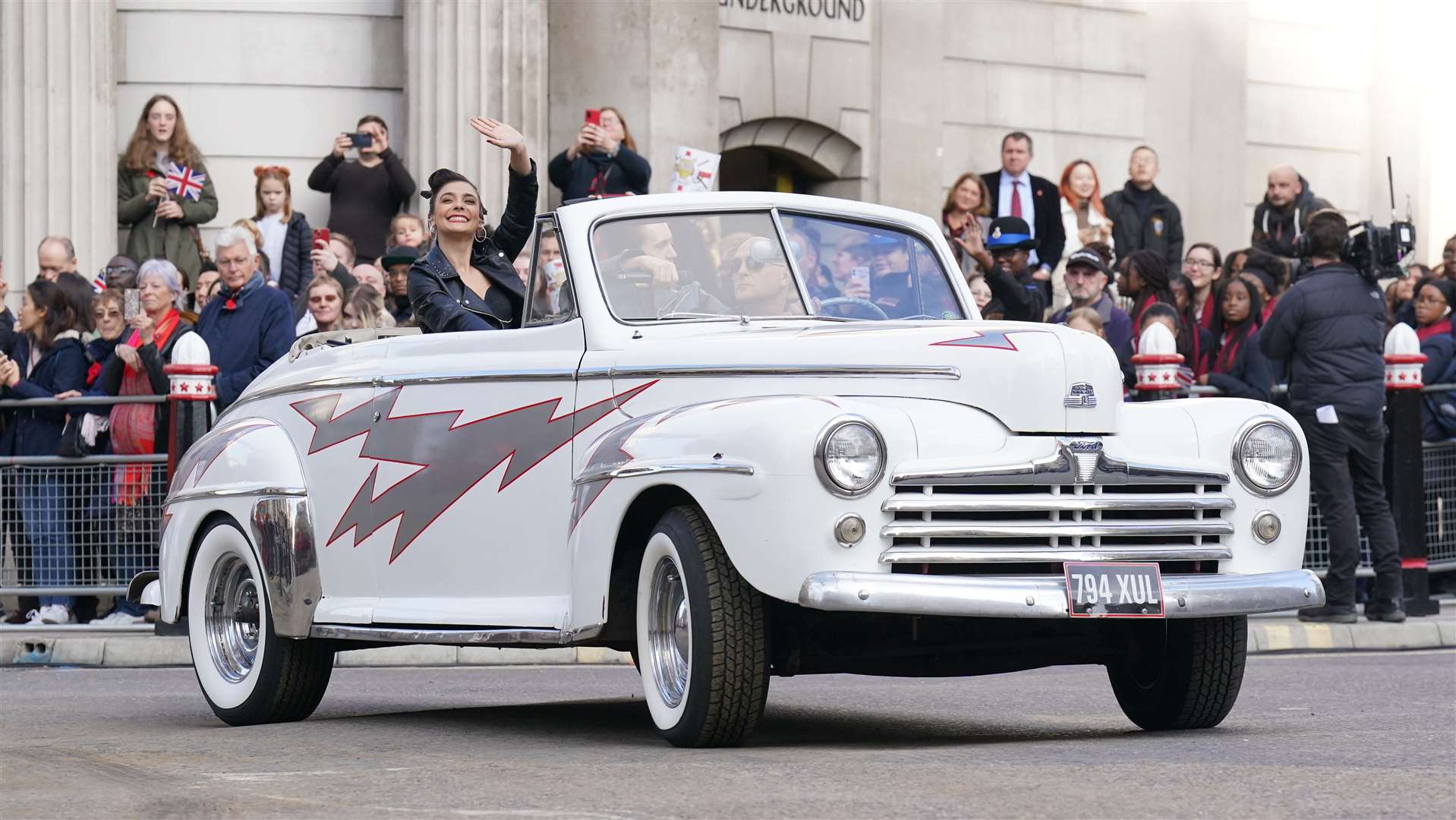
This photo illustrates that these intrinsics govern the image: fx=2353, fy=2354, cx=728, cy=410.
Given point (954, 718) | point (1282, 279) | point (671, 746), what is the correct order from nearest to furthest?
point (671, 746), point (954, 718), point (1282, 279)

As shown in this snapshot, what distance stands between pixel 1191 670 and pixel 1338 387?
646cm

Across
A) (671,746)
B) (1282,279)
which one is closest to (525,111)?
(1282,279)

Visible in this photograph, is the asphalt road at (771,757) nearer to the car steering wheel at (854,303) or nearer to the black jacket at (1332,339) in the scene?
the car steering wheel at (854,303)

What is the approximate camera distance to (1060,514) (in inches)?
287

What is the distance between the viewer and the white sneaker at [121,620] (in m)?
13.9

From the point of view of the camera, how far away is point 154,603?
998cm

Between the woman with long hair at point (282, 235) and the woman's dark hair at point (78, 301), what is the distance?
2.13 metres

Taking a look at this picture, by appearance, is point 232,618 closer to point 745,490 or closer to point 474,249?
point 474,249

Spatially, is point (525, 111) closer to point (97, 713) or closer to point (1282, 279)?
point (1282, 279)

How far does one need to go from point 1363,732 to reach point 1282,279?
8.75 m

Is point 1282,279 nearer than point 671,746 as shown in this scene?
No

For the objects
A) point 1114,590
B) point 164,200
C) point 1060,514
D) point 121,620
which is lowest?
point 121,620

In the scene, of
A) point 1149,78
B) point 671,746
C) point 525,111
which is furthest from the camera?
point 1149,78

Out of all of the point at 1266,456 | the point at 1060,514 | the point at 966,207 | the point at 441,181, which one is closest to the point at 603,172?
the point at 966,207
